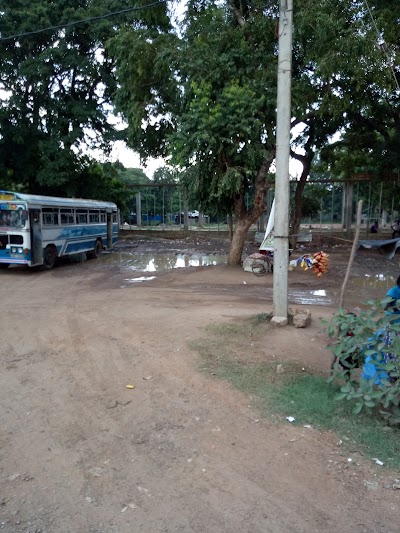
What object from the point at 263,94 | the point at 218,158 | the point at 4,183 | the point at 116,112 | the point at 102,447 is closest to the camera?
the point at 102,447

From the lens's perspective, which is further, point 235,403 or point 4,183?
point 4,183

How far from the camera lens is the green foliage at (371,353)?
3.70 meters

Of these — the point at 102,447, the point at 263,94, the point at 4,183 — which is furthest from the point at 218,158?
the point at 4,183

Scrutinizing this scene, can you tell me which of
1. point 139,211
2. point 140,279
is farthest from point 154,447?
point 139,211

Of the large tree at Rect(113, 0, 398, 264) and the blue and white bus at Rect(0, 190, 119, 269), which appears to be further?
the blue and white bus at Rect(0, 190, 119, 269)

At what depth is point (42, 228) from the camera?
14.5 m

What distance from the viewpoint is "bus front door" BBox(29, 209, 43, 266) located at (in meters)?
14.2

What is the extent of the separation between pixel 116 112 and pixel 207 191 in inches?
172

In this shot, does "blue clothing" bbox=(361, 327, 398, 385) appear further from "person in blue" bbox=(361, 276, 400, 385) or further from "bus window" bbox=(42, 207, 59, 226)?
"bus window" bbox=(42, 207, 59, 226)

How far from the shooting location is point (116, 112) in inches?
591

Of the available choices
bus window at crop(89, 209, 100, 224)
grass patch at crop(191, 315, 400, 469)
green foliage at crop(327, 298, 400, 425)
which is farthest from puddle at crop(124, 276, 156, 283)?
green foliage at crop(327, 298, 400, 425)

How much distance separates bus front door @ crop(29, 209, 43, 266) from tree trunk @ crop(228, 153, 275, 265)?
21.1 ft

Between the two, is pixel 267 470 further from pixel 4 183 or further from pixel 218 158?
pixel 4 183

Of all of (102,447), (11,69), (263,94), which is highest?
(11,69)
